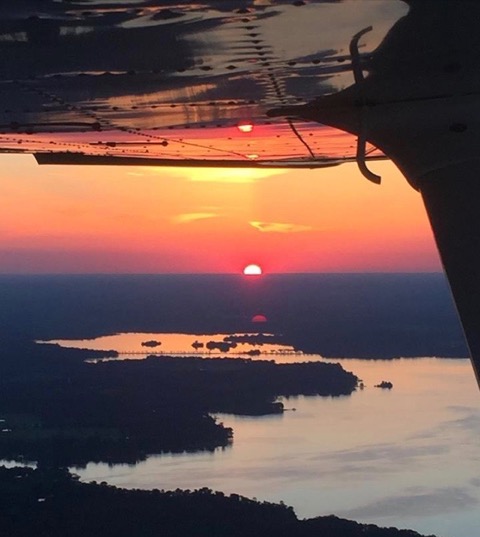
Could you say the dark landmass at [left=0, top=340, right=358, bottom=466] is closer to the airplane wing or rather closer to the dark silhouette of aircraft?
the airplane wing

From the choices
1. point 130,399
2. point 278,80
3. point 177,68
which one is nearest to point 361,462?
point 130,399

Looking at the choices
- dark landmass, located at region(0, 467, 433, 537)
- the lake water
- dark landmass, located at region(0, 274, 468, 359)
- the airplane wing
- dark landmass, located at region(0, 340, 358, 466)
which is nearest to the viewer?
the airplane wing

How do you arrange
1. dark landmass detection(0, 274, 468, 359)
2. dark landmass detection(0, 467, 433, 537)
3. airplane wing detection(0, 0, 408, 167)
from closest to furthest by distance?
airplane wing detection(0, 0, 408, 167)
dark landmass detection(0, 467, 433, 537)
dark landmass detection(0, 274, 468, 359)

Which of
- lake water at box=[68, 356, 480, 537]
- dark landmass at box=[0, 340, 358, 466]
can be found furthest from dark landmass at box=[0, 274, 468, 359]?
lake water at box=[68, 356, 480, 537]

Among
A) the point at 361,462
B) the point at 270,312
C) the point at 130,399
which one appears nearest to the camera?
the point at 361,462

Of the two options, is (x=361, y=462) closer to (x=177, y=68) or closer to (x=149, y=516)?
(x=149, y=516)

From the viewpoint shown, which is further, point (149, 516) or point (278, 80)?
point (149, 516)

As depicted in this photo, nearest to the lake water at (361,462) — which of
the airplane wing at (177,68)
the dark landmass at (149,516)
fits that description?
the dark landmass at (149,516)
